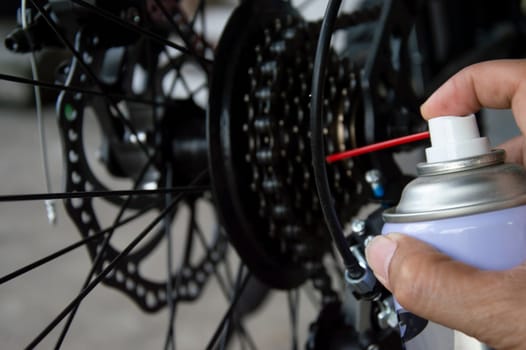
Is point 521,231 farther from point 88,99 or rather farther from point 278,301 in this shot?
point 278,301

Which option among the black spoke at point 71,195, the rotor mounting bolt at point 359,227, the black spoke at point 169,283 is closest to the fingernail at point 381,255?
the rotor mounting bolt at point 359,227

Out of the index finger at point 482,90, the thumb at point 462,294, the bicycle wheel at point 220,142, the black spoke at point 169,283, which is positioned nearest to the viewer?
the thumb at point 462,294

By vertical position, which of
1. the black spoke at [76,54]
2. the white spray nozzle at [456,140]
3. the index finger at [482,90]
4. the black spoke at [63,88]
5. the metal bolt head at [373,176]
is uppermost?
the black spoke at [76,54]

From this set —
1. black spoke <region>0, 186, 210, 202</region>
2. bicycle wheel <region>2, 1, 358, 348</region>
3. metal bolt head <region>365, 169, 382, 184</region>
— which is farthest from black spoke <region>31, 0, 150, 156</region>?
metal bolt head <region>365, 169, 382, 184</region>

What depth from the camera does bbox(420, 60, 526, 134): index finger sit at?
461 millimetres

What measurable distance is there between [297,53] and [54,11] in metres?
0.24

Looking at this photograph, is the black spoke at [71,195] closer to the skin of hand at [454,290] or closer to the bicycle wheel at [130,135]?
the bicycle wheel at [130,135]

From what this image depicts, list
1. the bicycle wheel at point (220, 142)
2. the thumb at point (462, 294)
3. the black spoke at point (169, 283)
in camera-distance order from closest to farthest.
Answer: the thumb at point (462, 294) → the bicycle wheel at point (220, 142) → the black spoke at point (169, 283)

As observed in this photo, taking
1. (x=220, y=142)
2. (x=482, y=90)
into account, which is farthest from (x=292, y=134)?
(x=482, y=90)

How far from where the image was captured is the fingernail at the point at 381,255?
15.4 inches

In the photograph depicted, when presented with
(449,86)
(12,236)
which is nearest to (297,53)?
(449,86)

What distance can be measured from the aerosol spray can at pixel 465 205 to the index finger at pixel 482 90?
0.06m

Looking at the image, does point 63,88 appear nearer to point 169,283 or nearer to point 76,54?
point 76,54

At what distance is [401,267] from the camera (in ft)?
1.23
